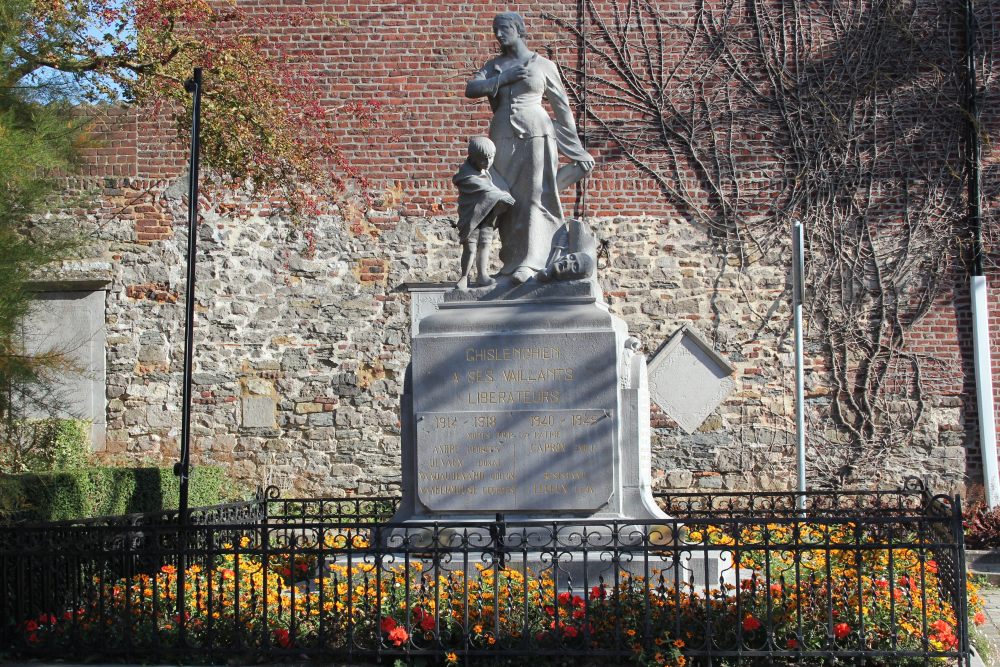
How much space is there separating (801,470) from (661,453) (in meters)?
3.80

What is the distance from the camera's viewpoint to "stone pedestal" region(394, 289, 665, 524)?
738 cm

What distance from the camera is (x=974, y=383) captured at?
43.8ft

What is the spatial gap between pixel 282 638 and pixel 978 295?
9774mm

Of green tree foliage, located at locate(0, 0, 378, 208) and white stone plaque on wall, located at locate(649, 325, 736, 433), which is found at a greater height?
green tree foliage, located at locate(0, 0, 378, 208)

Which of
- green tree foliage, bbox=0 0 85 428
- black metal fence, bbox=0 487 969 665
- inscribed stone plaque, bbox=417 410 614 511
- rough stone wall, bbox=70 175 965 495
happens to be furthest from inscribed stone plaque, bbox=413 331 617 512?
rough stone wall, bbox=70 175 965 495

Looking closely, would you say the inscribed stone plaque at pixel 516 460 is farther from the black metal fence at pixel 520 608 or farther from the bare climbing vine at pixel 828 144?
the bare climbing vine at pixel 828 144

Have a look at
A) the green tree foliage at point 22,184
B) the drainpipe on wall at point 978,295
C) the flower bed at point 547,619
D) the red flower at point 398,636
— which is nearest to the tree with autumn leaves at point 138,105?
the green tree foliage at point 22,184

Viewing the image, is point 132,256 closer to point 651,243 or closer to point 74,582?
point 651,243

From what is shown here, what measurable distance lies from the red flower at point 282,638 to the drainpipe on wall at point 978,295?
30.8 feet

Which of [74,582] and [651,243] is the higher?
[651,243]

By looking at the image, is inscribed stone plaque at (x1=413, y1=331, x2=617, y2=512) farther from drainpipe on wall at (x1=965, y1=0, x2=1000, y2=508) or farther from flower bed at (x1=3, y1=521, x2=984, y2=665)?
drainpipe on wall at (x1=965, y1=0, x2=1000, y2=508)

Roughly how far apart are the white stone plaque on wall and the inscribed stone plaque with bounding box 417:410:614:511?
5331mm

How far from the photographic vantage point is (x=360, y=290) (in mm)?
13867

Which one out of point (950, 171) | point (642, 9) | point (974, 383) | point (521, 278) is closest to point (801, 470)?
point (521, 278)
